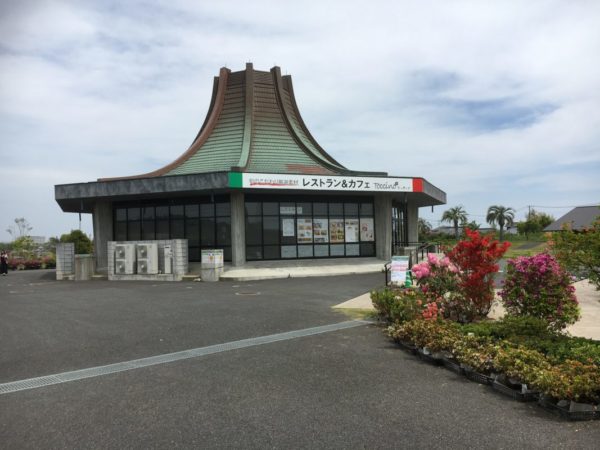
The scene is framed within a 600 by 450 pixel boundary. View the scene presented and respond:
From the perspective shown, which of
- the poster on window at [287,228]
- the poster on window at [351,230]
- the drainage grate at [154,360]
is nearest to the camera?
the drainage grate at [154,360]

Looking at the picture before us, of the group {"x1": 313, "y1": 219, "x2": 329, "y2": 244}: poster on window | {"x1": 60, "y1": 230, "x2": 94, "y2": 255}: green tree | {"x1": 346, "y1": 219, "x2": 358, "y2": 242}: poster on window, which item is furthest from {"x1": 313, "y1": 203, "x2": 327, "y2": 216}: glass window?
{"x1": 60, "y1": 230, "x2": 94, "y2": 255}: green tree

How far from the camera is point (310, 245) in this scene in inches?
1030

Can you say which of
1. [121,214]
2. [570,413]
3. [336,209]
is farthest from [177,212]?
[570,413]

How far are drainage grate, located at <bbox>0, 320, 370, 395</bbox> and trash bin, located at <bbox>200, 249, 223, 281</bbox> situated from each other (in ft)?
41.1

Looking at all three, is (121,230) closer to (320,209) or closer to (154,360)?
(320,209)

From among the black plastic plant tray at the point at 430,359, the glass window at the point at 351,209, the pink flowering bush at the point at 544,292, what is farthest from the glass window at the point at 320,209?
the black plastic plant tray at the point at 430,359

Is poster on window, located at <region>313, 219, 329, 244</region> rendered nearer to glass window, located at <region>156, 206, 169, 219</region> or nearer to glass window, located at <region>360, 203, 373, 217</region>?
glass window, located at <region>360, 203, 373, 217</region>

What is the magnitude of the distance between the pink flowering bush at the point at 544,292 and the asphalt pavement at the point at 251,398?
113 inches

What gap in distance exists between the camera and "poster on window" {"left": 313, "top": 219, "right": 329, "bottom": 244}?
26297 mm

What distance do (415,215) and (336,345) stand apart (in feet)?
92.9

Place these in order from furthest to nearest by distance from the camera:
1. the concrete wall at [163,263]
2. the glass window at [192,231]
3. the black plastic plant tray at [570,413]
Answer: the glass window at [192,231] → the concrete wall at [163,263] → the black plastic plant tray at [570,413]

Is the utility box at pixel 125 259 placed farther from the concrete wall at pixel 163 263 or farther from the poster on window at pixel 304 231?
the poster on window at pixel 304 231

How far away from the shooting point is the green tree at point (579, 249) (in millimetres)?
6809

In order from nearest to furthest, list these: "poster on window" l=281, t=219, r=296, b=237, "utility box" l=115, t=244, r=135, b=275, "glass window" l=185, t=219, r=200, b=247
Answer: "utility box" l=115, t=244, r=135, b=275 → "poster on window" l=281, t=219, r=296, b=237 → "glass window" l=185, t=219, r=200, b=247
